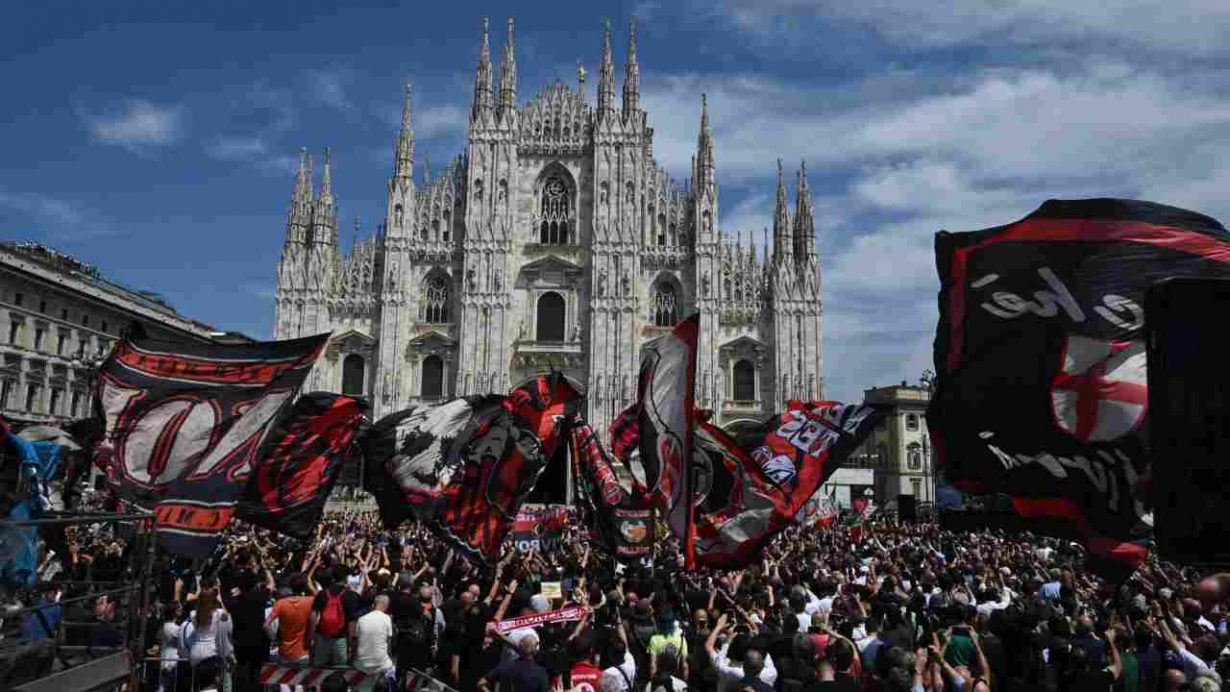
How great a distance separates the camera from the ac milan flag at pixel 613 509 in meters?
11.5

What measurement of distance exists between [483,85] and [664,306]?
52.0 ft

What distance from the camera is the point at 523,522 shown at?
17172mm

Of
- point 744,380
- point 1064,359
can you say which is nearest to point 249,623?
point 1064,359

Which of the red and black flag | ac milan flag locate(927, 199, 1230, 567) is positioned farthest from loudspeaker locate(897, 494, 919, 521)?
ac milan flag locate(927, 199, 1230, 567)

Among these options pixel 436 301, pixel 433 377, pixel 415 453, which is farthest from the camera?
pixel 436 301

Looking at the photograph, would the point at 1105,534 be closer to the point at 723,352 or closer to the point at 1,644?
the point at 1,644

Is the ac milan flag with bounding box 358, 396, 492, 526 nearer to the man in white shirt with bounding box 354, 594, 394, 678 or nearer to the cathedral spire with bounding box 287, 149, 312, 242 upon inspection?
the man in white shirt with bounding box 354, 594, 394, 678

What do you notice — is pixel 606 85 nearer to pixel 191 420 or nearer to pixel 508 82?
pixel 508 82

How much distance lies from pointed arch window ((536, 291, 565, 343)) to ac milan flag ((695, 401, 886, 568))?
34658mm

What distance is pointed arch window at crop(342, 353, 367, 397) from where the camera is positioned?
4653 centimetres

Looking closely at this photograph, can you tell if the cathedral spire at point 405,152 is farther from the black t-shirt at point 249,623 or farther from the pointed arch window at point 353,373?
the black t-shirt at point 249,623

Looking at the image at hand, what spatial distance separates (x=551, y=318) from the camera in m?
47.1

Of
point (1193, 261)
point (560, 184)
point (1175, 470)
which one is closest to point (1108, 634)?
point (1193, 261)

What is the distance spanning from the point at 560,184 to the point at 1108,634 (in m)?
43.2
